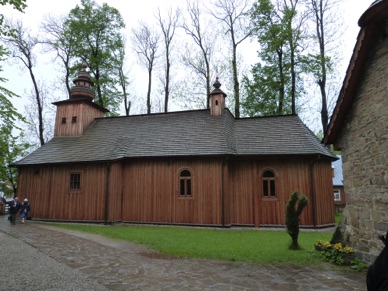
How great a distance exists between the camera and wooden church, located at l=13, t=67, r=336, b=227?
49.5 feet

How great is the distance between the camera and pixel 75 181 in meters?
17.8

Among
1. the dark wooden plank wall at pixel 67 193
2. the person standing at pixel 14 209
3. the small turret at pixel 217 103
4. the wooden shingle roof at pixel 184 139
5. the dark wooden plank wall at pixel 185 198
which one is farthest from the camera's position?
the small turret at pixel 217 103

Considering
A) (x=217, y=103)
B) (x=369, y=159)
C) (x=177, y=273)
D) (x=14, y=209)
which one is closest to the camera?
(x=177, y=273)

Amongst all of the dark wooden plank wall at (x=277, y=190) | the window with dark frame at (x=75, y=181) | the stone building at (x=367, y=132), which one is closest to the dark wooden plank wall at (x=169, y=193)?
the dark wooden plank wall at (x=277, y=190)

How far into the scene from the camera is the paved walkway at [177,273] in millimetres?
5789

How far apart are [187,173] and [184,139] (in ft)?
7.28

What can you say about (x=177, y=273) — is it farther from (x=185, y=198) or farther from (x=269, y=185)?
(x=269, y=185)

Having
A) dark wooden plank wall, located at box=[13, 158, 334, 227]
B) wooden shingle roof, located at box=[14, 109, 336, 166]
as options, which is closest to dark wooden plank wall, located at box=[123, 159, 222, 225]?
dark wooden plank wall, located at box=[13, 158, 334, 227]

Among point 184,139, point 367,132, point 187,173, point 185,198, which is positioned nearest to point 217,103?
point 184,139

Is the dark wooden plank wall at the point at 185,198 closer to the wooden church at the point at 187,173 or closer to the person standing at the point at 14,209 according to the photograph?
the wooden church at the point at 187,173

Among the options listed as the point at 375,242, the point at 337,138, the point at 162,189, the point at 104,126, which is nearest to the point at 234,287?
the point at 375,242

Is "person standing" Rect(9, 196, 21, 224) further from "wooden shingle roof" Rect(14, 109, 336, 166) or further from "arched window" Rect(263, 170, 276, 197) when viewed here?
"arched window" Rect(263, 170, 276, 197)

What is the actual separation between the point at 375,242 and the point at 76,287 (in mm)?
6611

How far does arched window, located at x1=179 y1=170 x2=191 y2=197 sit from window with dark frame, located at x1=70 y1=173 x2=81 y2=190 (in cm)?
642
